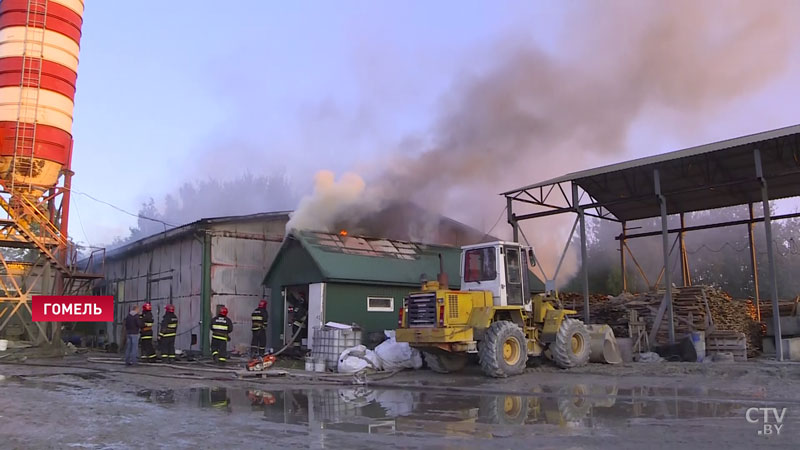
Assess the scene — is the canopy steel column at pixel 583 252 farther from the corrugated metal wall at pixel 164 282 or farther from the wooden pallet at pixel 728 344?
the corrugated metal wall at pixel 164 282

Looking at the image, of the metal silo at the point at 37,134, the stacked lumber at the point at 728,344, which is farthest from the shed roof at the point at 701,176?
the metal silo at the point at 37,134

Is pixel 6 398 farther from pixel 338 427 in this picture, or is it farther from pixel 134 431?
pixel 338 427

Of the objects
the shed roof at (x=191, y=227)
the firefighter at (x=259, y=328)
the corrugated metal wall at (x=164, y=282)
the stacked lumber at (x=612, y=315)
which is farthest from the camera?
the corrugated metal wall at (x=164, y=282)

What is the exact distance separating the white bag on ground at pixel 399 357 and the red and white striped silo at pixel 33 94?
14402 millimetres

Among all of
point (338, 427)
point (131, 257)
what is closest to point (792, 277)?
point (131, 257)

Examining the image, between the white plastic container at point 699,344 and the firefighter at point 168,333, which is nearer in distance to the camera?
the white plastic container at point 699,344

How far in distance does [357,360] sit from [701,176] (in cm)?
1257

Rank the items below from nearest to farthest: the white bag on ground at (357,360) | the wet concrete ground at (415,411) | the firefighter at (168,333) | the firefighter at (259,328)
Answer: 1. the wet concrete ground at (415,411)
2. the white bag on ground at (357,360)
3. the firefighter at (168,333)
4. the firefighter at (259,328)

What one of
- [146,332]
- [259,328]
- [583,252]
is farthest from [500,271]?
[146,332]

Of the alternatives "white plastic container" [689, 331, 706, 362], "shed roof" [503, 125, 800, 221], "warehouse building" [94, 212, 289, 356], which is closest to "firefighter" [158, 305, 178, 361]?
"warehouse building" [94, 212, 289, 356]

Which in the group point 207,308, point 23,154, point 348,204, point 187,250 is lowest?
point 207,308

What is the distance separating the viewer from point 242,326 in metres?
20.4

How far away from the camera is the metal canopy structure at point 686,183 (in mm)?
15680

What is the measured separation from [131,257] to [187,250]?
5.99m
